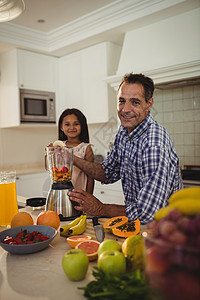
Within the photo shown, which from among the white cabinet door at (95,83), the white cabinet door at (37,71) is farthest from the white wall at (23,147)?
the white cabinet door at (95,83)

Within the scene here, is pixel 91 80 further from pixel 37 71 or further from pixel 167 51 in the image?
pixel 167 51

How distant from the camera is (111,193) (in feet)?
10.4

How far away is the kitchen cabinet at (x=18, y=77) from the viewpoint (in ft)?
11.3

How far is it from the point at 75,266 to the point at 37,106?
317cm

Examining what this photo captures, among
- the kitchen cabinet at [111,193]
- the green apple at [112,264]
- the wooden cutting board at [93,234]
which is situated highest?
the green apple at [112,264]

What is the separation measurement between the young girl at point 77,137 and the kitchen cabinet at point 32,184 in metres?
1.35

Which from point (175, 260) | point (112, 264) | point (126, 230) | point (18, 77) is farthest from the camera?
point (18, 77)

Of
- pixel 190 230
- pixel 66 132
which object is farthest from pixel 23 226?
pixel 66 132

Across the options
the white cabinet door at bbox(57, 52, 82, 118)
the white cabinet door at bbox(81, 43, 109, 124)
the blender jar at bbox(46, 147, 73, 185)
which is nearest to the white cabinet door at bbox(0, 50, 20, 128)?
the white cabinet door at bbox(57, 52, 82, 118)

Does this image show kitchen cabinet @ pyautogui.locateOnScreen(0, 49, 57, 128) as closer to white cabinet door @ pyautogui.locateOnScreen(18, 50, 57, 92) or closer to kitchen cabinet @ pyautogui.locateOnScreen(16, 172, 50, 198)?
white cabinet door @ pyautogui.locateOnScreen(18, 50, 57, 92)

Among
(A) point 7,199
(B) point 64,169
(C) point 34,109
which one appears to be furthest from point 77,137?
→ (C) point 34,109

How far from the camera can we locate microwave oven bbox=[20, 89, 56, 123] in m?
3.51

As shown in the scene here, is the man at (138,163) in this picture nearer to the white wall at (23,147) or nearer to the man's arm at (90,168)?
the man's arm at (90,168)

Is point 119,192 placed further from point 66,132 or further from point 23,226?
point 23,226
